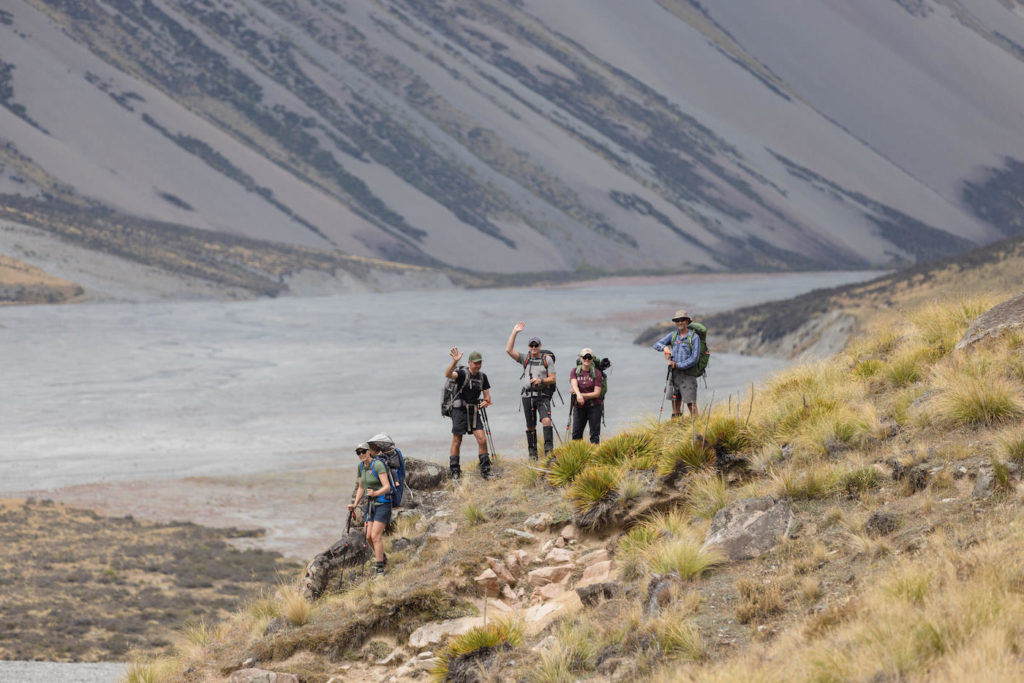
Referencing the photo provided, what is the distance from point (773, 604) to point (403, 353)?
86360 millimetres

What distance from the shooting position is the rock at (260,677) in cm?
1007

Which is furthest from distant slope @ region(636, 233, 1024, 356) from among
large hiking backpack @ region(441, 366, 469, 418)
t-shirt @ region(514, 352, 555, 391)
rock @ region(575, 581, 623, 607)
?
rock @ region(575, 581, 623, 607)

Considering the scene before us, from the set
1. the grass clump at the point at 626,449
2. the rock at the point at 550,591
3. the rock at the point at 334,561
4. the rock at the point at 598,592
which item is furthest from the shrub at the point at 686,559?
the rock at the point at 334,561

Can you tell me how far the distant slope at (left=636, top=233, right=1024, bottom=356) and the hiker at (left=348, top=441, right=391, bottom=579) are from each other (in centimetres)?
5585

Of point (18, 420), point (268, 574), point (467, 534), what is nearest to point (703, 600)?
point (467, 534)

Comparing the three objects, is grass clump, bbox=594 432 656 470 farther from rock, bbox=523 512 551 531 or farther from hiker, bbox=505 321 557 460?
hiker, bbox=505 321 557 460

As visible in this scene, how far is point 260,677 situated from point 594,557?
3596mm

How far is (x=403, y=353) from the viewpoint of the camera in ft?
307

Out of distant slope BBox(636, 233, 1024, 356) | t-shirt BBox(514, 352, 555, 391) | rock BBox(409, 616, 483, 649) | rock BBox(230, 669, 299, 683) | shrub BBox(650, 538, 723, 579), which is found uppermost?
distant slope BBox(636, 233, 1024, 356)

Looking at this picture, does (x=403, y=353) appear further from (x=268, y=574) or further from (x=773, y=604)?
(x=773, y=604)

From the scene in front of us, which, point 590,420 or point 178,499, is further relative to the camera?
point 178,499

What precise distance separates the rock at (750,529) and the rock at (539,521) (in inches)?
103

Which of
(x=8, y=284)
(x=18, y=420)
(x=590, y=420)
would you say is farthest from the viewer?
(x=8, y=284)

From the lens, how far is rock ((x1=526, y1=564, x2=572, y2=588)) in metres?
10.7
